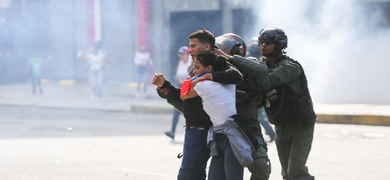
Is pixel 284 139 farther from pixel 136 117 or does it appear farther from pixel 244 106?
pixel 136 117

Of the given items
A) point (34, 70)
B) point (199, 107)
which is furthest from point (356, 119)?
point (34, 70)

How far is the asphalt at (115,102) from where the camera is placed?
44.0ft

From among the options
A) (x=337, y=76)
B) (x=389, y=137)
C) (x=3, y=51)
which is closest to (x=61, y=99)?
(x=3, y=51)

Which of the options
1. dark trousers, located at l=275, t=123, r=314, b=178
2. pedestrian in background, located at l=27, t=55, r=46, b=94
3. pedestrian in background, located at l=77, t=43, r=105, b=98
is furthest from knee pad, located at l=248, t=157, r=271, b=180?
pedestrian in background, located at l=27, t=55, r=46, b=94

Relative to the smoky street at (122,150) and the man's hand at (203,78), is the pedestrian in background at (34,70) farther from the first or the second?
the man's hand at (203,78)

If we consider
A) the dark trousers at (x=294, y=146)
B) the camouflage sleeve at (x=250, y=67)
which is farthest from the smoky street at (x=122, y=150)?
the camouflage sleeve at (x=250, y=67)

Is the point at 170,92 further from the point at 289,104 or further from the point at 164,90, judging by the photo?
the point at 289,104

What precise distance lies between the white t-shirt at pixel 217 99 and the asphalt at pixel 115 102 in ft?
25.7

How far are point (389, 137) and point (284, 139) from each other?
5737mm

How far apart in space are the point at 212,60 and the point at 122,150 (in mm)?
4869

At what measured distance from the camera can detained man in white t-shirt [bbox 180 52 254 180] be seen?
5395 mm

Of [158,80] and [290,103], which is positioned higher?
[158,80]

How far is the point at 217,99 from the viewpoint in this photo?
541 centimetres

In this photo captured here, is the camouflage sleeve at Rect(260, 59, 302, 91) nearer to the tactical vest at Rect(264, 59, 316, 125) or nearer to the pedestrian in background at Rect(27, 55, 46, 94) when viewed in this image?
the tactical vest at Rect(264, 59, 316, 125)
